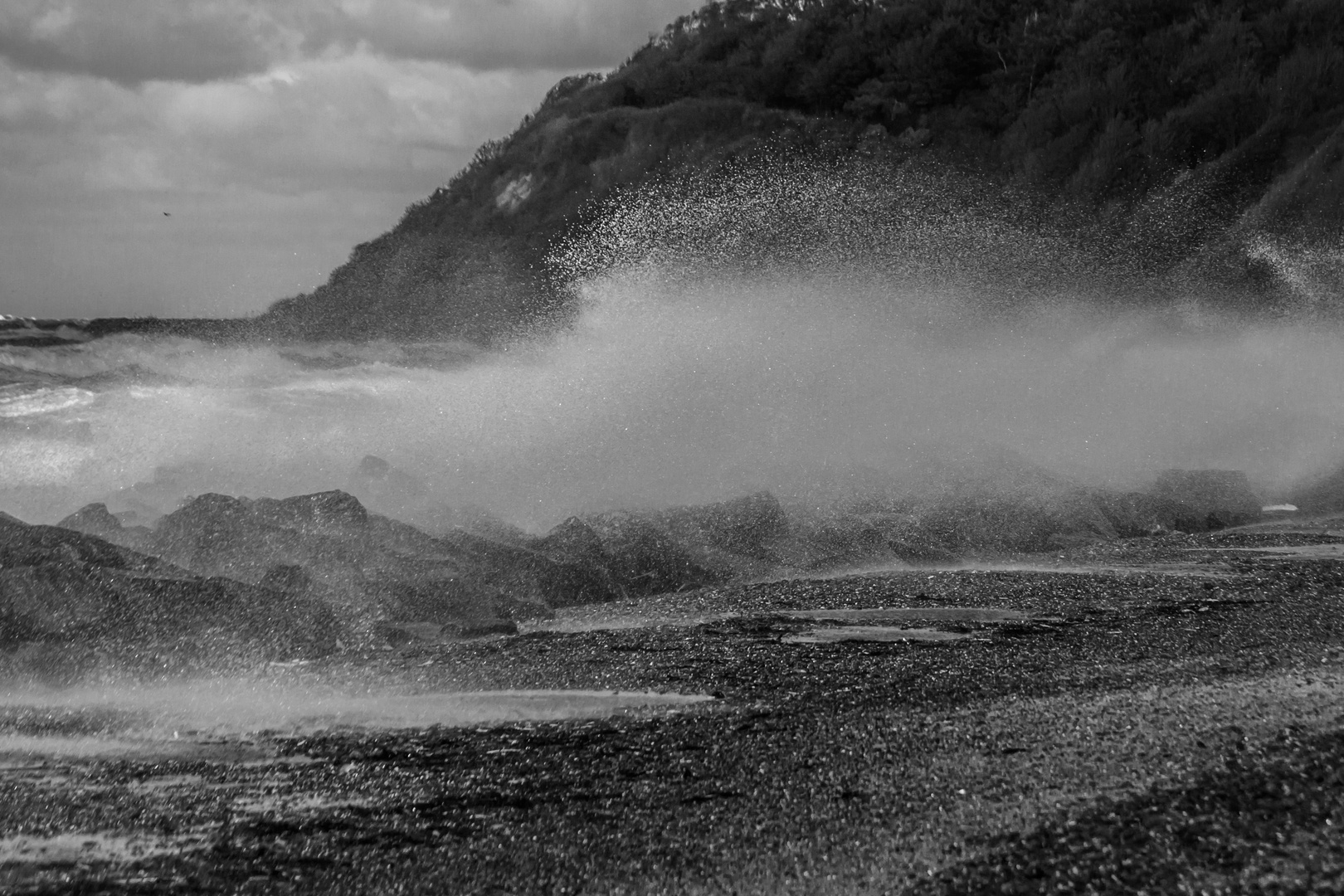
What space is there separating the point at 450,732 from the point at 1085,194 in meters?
22.3

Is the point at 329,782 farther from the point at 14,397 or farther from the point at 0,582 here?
the point at 14,397

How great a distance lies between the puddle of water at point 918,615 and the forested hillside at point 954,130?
13.7 metres

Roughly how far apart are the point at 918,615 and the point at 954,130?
928 inches

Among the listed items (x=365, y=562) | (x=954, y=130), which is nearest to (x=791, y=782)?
(x=365, y=562)

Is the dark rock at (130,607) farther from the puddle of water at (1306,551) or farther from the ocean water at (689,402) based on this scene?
the puddle of water at (1306,551)

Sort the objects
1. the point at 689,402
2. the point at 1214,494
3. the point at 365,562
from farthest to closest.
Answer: the point at 689,402
the point at 1214,494
the point at 365,562

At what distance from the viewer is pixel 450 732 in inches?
222

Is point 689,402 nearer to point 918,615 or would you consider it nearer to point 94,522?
point 94,522

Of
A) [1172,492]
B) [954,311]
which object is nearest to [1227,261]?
[954,311]

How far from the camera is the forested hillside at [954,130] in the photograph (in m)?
23.1

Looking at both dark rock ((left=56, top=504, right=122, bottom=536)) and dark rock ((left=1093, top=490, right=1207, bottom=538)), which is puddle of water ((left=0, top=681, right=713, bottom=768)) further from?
dark rock ((left=1093, top=490, right=1207, bottom=538))

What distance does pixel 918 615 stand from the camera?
7.45m

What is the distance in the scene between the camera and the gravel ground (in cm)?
413

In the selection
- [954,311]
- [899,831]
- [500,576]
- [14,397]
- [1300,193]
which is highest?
[1300,193]
